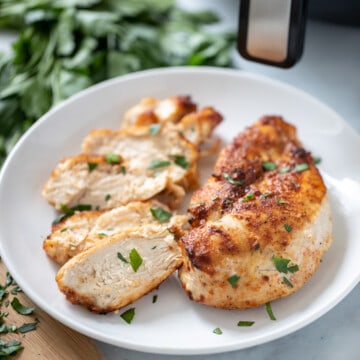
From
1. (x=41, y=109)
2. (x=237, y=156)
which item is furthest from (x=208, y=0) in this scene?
(x=237, y=156)

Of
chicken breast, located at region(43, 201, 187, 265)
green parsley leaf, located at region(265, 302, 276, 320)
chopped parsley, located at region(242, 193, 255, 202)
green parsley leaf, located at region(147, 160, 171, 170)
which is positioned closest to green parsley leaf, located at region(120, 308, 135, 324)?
chicken breast, located at region(43, 201, 187, 265)

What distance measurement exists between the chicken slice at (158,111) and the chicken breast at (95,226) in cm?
61

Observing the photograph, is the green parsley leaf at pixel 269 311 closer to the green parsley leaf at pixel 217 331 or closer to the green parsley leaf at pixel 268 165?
the green parsley leaf at pixel 217 331

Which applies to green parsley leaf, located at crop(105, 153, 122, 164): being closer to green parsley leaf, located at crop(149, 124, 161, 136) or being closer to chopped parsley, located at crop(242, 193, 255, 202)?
green parsley leaf, located at crop(149, 124, 161, 136)

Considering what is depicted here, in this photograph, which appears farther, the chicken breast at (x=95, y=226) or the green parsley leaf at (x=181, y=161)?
the green parsley leaf at (x=181, y=161)

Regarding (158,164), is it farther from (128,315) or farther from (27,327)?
(27,327)

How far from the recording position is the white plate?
7.85 feet

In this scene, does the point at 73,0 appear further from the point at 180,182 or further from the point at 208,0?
the point at 180,182

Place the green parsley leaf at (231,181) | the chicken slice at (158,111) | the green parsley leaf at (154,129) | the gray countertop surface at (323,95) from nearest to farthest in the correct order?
1. the gray countertop surface at (323,95)
2. the green parsley leaf at (231,181)
3. the green parsley leaf at (154,129)
4. the chicken slice at (158,111)

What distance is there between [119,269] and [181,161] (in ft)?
2.50

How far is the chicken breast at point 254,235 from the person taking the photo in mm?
2391

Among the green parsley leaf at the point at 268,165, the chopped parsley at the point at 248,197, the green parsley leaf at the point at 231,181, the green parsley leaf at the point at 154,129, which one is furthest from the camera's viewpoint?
the green parsley leaf at the point at 154,129

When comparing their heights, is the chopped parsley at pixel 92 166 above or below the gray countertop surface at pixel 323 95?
above

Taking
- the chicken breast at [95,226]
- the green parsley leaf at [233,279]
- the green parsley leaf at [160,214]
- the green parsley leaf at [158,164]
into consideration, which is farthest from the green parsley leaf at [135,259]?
the green parsley leaf at [158,164]
